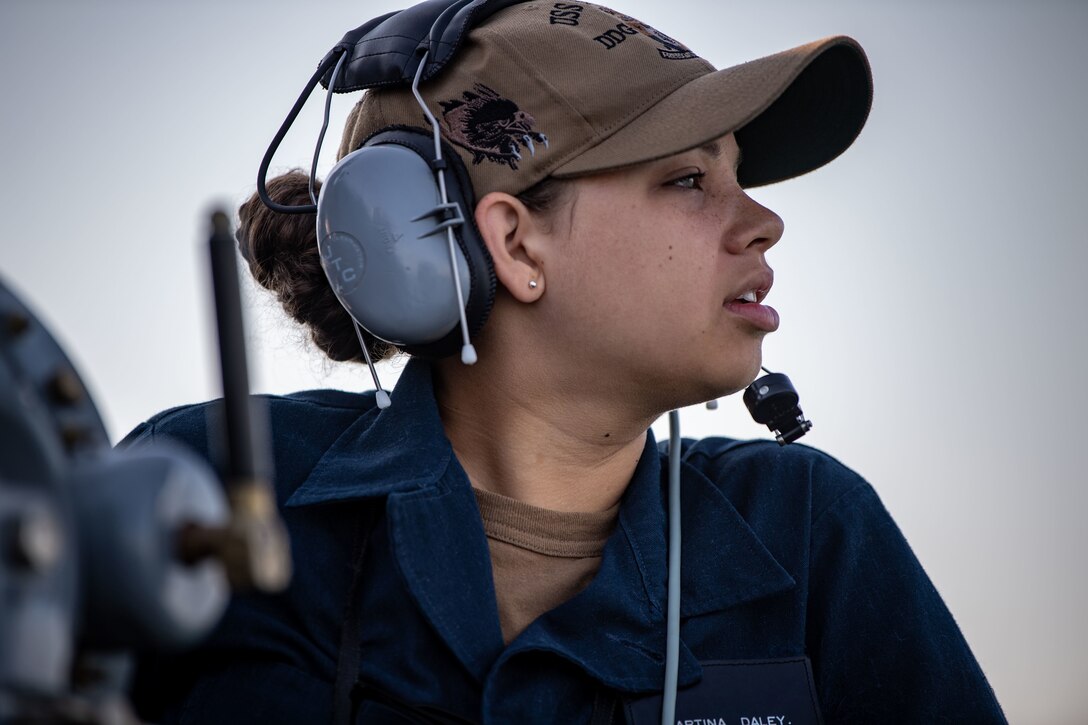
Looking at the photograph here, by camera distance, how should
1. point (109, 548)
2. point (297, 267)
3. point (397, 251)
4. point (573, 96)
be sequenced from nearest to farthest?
1. point (109, 548)
2. point (397, 251)
3. point (573, 96)
4. point (297, 267)

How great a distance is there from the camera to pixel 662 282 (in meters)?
1.72

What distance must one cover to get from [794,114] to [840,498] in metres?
0.68

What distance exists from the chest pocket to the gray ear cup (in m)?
0.62

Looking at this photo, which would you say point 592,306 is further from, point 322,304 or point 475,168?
point 322,304

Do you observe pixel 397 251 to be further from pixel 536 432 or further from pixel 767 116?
pixel 767 116

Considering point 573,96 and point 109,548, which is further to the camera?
point 573,96

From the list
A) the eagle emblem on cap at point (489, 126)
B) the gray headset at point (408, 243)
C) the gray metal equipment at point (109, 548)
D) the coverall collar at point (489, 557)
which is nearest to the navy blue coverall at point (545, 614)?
the coverall collar at point (489, 557)

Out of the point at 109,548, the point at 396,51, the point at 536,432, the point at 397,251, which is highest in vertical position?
the point at 396,51

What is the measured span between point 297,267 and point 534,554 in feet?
2.21

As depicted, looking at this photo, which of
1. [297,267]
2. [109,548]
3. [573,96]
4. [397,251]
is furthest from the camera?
[297,267]

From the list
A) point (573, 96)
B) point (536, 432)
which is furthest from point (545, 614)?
point (573, 96)

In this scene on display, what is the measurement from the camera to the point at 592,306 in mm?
1744

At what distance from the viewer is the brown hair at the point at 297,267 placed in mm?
2016

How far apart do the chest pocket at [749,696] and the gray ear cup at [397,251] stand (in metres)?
0.62
